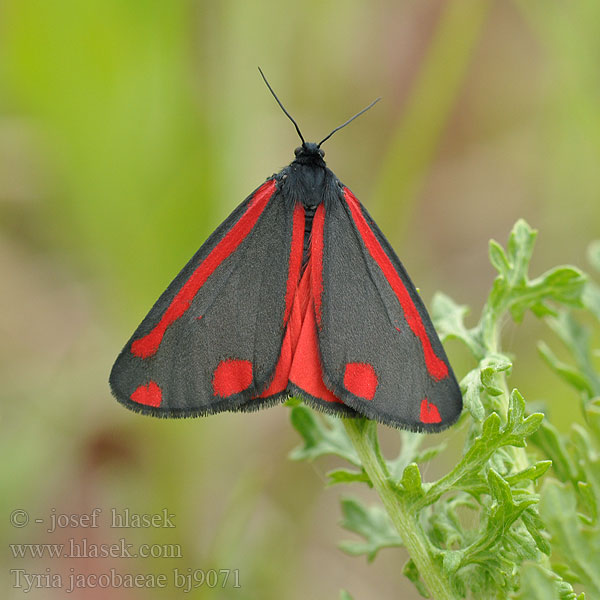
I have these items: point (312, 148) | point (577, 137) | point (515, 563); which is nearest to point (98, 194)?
point (312, 148)

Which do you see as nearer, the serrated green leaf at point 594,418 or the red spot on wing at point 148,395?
the serrated green leaf at point 594,418

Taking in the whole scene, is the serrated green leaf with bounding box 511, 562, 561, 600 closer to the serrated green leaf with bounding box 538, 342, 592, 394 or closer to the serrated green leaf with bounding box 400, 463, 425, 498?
the serrated green leaf with bounding box 400, 463, 425, 498

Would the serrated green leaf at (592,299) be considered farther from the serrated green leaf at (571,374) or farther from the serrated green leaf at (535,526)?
the serrated green leaf at (535,526)

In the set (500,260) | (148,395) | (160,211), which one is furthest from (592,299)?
(160,211)

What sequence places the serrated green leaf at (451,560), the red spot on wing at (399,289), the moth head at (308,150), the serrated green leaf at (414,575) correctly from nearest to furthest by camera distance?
the serrated green leaf at (451,560) → the serrated green leaf at (414,575) → the red spot on wing at (399,289) → the moth head at (308,150)

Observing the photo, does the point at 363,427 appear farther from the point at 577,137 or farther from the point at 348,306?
the point at 577,137

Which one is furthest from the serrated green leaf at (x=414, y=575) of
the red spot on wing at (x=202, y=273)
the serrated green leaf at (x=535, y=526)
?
the red spot on wing at (x=202, y=273)
